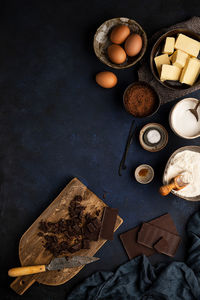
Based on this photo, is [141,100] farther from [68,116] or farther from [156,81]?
[68,116]

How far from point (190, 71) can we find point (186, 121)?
1.31 feet

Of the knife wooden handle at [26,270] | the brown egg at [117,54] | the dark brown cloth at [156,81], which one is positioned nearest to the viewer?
the knife wooden handle at [26,270]

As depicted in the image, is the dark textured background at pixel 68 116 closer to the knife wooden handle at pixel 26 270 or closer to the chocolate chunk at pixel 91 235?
the chocolate chunk at pixel 91 235

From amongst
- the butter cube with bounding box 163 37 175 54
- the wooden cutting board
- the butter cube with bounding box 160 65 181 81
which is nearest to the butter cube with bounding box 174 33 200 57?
the butter cube with bounding box 163 37 175 54

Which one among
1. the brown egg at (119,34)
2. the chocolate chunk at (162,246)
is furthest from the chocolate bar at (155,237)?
the brown egg at (119,34)

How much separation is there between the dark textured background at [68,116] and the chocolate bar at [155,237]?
0.08m

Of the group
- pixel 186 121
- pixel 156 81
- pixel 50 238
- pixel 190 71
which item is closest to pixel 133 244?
pixel 50 238

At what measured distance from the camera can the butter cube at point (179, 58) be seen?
2.05m

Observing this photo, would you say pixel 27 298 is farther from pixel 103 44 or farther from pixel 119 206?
pixel 103 44

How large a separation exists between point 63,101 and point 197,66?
3.77 feet

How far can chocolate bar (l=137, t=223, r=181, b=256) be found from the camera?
7.22ft

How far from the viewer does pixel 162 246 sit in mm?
2189

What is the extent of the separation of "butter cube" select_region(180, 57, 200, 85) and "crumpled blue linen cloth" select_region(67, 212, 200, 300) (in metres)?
1.31

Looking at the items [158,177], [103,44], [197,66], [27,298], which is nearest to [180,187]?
[158,177]
